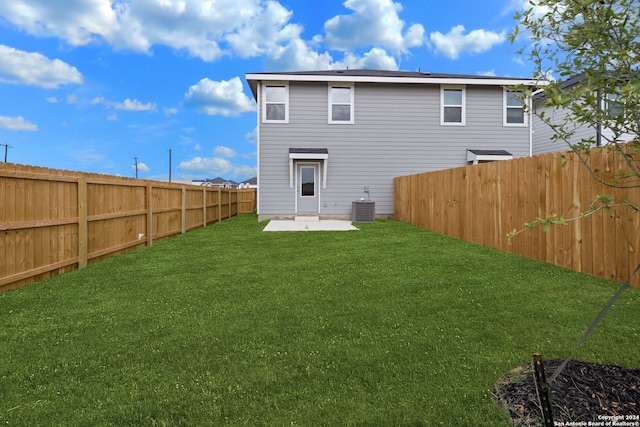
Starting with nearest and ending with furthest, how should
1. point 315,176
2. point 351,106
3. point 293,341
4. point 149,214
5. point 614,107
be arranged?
1. point 614,107
2. point 293,341
3. point 149,214
4. point 315,176
5. point 351,106

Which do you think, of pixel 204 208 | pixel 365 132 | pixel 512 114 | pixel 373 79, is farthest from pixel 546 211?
pixel 204 208

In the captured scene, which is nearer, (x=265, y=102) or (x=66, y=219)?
(x=66, y=219)

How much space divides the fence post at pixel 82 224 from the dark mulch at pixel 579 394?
22.4 ft

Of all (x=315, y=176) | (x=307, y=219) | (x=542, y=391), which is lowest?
(x=542, y=391)

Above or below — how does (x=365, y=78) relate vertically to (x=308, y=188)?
above

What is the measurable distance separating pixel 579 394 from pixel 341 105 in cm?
1383

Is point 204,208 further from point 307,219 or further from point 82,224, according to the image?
point 82,224

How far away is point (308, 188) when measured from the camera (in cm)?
1462

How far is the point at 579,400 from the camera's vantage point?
6.51 feet

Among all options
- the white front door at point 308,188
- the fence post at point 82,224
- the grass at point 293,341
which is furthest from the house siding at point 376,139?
the grass at point 293,341

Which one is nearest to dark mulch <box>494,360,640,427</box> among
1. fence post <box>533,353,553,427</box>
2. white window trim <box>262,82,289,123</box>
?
fence post <box>533,353,553,427</box>

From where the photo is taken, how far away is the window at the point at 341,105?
14633 mm

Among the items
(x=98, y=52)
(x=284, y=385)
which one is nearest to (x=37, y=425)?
(x=284, y=385)

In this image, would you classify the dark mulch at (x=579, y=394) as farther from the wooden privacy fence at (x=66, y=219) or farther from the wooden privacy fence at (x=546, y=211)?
the wooden privacy fence at (x=66, y=219)
